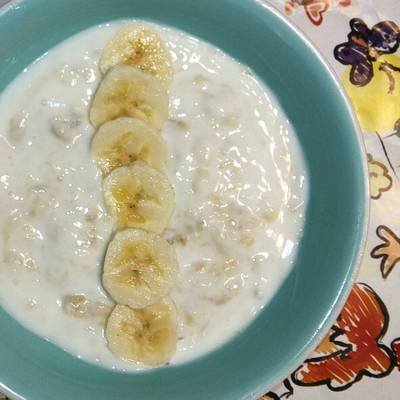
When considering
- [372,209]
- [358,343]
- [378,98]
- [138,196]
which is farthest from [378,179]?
[138,196]

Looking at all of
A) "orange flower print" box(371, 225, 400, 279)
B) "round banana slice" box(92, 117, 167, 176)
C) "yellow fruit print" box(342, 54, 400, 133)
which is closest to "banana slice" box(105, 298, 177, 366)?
"round banana slice" box(92, 117, 167, 176)

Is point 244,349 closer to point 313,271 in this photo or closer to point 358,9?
point 313,271

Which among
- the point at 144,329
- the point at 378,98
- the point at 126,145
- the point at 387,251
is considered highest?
the point at 378,98

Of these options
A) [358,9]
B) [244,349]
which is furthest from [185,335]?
[358,9]

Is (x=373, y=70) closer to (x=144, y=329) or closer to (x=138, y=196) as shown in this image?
(x=138, y=196)

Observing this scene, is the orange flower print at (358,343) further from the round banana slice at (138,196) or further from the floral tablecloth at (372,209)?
the round banana slice at (138,196)

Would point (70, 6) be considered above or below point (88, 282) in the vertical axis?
above
